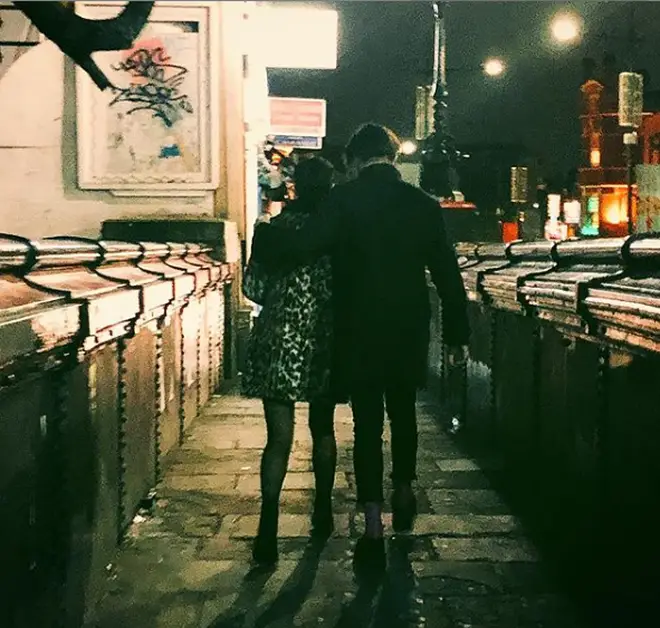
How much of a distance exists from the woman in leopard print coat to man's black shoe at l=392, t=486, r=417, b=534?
0.70 m

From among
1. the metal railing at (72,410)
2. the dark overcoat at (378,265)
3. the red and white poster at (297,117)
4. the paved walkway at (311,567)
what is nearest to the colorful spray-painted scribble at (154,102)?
the metal railing at (72,410)

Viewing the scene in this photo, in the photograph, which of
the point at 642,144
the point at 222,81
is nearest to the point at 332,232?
the point at 222,81

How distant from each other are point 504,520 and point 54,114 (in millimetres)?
8202

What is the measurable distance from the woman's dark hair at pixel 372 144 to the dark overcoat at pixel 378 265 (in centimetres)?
9

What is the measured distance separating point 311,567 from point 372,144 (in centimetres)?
226

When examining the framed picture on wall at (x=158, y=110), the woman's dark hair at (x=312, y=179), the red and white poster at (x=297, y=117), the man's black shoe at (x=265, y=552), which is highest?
the red and white poster at (x=297, y=117)

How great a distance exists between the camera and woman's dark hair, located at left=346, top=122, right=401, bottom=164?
4695 millimetres

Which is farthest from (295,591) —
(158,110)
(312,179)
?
(158,110)

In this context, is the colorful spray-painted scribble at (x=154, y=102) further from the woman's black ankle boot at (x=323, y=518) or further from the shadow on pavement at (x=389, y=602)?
the shadow on pavement at (x=389, y=602)

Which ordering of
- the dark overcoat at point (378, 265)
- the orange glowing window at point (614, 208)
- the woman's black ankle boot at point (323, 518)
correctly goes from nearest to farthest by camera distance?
the dark overcoat at point (378, 265), the woman's black ankle boot at point (323, 518), the orange glowing window at point (614, 208)

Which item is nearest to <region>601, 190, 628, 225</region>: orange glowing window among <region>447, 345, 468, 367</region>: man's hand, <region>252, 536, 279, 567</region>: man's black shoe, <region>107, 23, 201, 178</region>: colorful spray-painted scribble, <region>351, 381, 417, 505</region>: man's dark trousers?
<region>107, 23, 201, 178</region>: colorful spray-painted scribble

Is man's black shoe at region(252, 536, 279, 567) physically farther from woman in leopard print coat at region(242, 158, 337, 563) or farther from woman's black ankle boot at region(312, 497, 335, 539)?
woman's black ankle boot at region(312, 497, 335, 539)

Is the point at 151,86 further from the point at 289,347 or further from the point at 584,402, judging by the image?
the point at 584,402

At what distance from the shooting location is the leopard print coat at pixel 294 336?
452 centimetres
